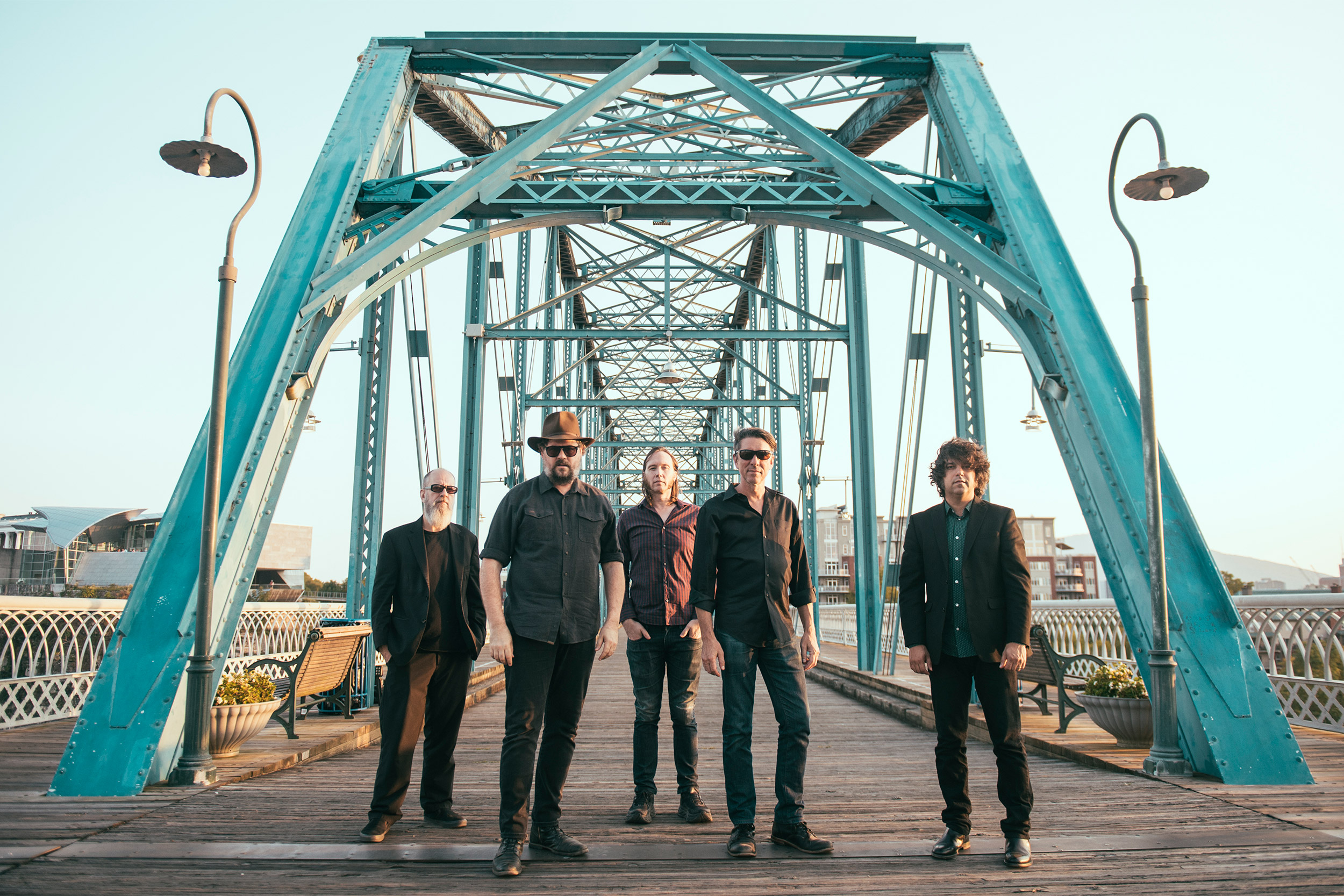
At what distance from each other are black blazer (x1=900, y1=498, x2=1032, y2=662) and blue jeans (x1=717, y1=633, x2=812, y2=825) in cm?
55

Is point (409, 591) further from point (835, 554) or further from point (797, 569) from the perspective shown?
point (835, 554)

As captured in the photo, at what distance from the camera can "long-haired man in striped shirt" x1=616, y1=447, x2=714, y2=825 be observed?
4457 millimetres

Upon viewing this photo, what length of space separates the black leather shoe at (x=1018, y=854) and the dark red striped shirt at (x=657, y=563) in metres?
1.73

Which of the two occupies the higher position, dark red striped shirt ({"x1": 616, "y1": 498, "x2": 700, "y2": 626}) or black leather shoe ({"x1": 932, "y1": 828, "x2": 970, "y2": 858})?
dark red striped shirt ({"x1": 616, "y1": 498, "x2": 700, "y2": 626})

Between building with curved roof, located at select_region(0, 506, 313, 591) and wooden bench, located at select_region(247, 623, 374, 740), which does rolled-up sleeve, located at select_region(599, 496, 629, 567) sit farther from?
building with curved roof, located at select_region(0, 506, 313, 591)

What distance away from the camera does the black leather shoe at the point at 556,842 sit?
3742mm

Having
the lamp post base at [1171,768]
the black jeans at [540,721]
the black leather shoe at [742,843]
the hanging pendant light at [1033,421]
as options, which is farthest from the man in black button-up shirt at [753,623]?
the hanging pendant light at [1033,421]

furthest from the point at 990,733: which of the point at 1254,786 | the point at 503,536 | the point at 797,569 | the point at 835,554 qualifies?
the point at 835,554

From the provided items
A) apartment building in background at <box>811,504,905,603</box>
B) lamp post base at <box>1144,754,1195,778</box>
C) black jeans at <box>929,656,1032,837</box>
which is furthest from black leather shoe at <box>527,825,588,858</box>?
apartment building in background at <box>811,504,905,603</box>

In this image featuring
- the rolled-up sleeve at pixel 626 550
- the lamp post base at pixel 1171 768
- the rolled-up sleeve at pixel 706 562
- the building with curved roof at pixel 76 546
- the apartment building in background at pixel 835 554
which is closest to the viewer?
the rolled-up sleeve at pixel 706 562

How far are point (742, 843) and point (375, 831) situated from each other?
63.9 inches

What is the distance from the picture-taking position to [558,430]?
4105mm

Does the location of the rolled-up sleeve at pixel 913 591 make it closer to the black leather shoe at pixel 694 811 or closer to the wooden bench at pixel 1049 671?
the black leather shoe at pixel 694 811

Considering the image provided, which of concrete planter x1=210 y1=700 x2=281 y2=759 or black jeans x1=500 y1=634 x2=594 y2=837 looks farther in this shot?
concrete planter x1=210 y1=700 x2=281 y2=759
